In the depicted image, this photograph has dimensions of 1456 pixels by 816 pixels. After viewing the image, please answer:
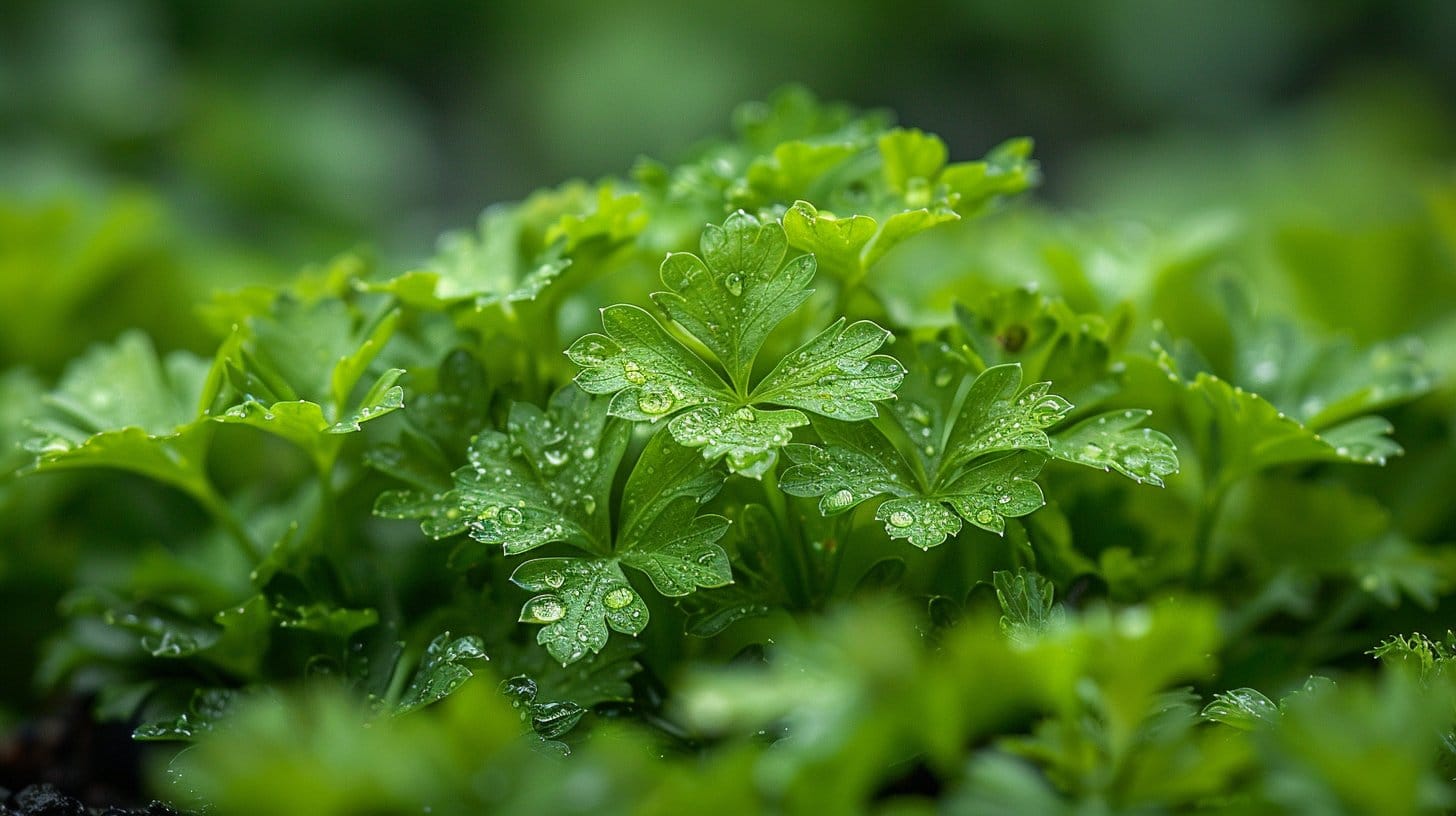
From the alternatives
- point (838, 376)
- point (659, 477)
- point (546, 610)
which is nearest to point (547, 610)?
point (546, 610)

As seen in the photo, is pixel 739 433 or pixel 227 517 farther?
pixel 227 517

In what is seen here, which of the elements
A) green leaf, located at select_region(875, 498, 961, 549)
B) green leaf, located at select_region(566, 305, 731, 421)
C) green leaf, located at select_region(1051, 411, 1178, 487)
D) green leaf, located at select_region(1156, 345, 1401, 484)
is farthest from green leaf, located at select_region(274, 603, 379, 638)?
green leaf, located at select_region(1156, 345, 1401, 484)

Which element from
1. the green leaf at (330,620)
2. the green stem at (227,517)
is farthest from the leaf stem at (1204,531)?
the green stem at (227,517)

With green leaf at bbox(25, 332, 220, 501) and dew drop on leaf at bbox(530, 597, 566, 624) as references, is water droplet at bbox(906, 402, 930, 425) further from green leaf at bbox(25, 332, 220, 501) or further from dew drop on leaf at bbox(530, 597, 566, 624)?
green leaf at bbox(25, 332, 220, 501)

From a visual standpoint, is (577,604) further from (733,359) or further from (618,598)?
(733,359)

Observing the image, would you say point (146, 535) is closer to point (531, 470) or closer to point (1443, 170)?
point (531, 470)

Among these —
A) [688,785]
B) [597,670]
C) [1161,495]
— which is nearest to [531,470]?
[597,670]
